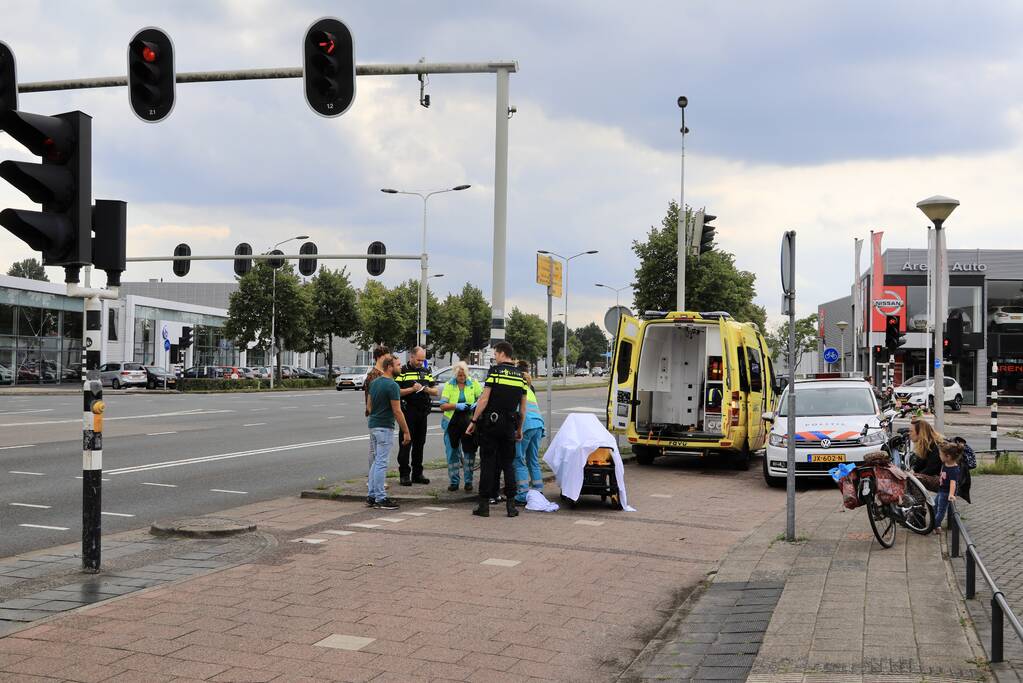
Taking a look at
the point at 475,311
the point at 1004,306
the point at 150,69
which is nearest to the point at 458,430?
the point at 150,69

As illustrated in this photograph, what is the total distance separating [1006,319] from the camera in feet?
184

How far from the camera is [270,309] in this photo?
198 ft

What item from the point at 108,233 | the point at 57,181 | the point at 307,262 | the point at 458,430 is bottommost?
the point at 458,430

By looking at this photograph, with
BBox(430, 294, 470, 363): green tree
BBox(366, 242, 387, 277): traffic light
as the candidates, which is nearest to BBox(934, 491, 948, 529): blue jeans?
BBox(366, 242, 387, 277): traffic light

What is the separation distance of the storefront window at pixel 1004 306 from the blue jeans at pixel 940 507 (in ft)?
169

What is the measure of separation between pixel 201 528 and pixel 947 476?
6895 millimetres

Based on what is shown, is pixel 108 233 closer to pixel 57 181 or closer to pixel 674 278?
pixel 57 181

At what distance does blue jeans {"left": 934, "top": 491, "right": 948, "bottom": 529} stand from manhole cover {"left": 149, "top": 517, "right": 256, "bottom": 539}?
6.44 meters

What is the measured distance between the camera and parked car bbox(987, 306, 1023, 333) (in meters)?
55.8

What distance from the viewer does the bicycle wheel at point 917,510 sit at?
30.9 feet

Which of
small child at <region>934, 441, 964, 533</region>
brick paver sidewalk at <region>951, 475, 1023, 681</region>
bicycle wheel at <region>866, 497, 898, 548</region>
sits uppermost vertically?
small child at <region>934, 441, 964, 533</region>

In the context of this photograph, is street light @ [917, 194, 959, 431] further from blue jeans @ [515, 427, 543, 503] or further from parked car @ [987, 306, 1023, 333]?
parked car @ [987, 306, 1023, 333]

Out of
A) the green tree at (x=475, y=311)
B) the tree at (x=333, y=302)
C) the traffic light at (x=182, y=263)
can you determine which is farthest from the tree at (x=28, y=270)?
the traffic light at (x=182, y=263)

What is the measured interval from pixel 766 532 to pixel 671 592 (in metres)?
2.82
